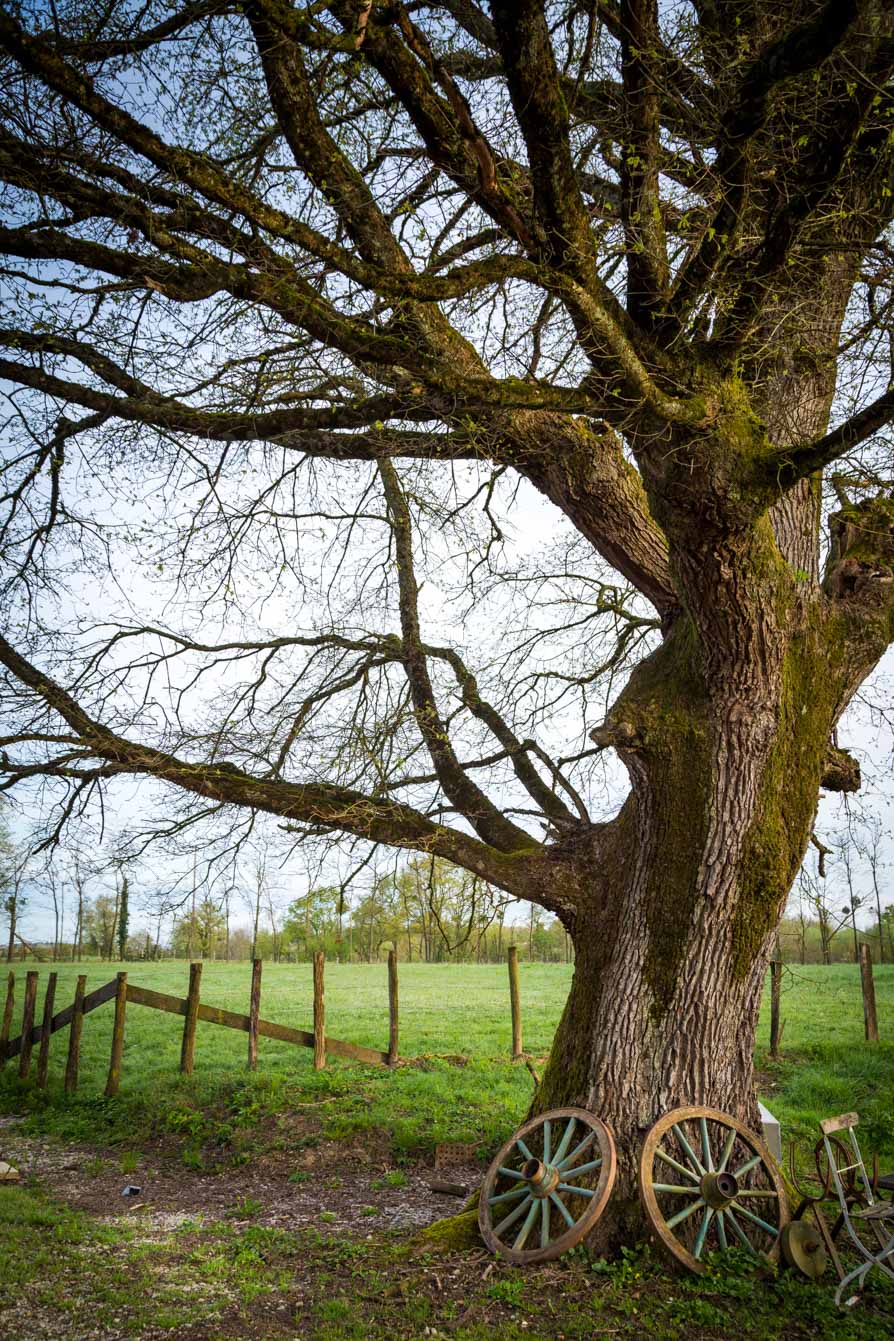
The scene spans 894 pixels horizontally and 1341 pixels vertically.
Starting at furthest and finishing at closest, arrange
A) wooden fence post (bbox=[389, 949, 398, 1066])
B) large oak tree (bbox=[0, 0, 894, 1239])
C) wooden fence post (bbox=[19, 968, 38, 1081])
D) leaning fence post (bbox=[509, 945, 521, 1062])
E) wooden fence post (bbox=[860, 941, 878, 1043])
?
wooden fence post (bbox=[19, 968, 38, 1081]) < wooden fence post (bbox=[860, 941, 878, 1043]) < leaning fence post (bbox=[509, 945, 521, 1062]) < wooden fence post (bbox=[389, 949, 398, 1066]) < large oak tree (bbox=[0, 0, 894, 1239])

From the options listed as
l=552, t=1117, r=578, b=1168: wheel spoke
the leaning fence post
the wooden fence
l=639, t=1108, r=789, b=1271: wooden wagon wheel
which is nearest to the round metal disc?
l=639, t=1108, r=789, b=1271: wooden wagon wheel

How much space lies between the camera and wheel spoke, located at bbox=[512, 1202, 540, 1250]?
5.61 meters

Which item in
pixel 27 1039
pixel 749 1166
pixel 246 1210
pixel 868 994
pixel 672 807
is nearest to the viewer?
pixel 749 1166

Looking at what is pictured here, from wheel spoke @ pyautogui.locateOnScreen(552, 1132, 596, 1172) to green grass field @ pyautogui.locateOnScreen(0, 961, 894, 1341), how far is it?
21.4 inches

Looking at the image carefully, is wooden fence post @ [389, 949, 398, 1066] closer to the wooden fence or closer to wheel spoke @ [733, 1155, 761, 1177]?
the wooden fence

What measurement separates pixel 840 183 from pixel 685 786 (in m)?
4.22

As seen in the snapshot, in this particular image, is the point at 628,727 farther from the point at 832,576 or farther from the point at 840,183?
the point at 840,183

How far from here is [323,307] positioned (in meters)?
4.95

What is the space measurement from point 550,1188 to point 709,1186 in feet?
3.28

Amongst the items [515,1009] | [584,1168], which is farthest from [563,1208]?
[515,1009]

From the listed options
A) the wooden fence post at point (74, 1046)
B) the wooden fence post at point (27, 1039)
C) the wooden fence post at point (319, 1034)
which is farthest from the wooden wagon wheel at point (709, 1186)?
the wooden fence post at point (27, 1039)

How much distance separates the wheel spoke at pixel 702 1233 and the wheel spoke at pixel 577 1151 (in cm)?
79

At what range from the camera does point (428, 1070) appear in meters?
12.7

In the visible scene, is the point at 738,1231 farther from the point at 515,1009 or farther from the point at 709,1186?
the point at 515,1009
